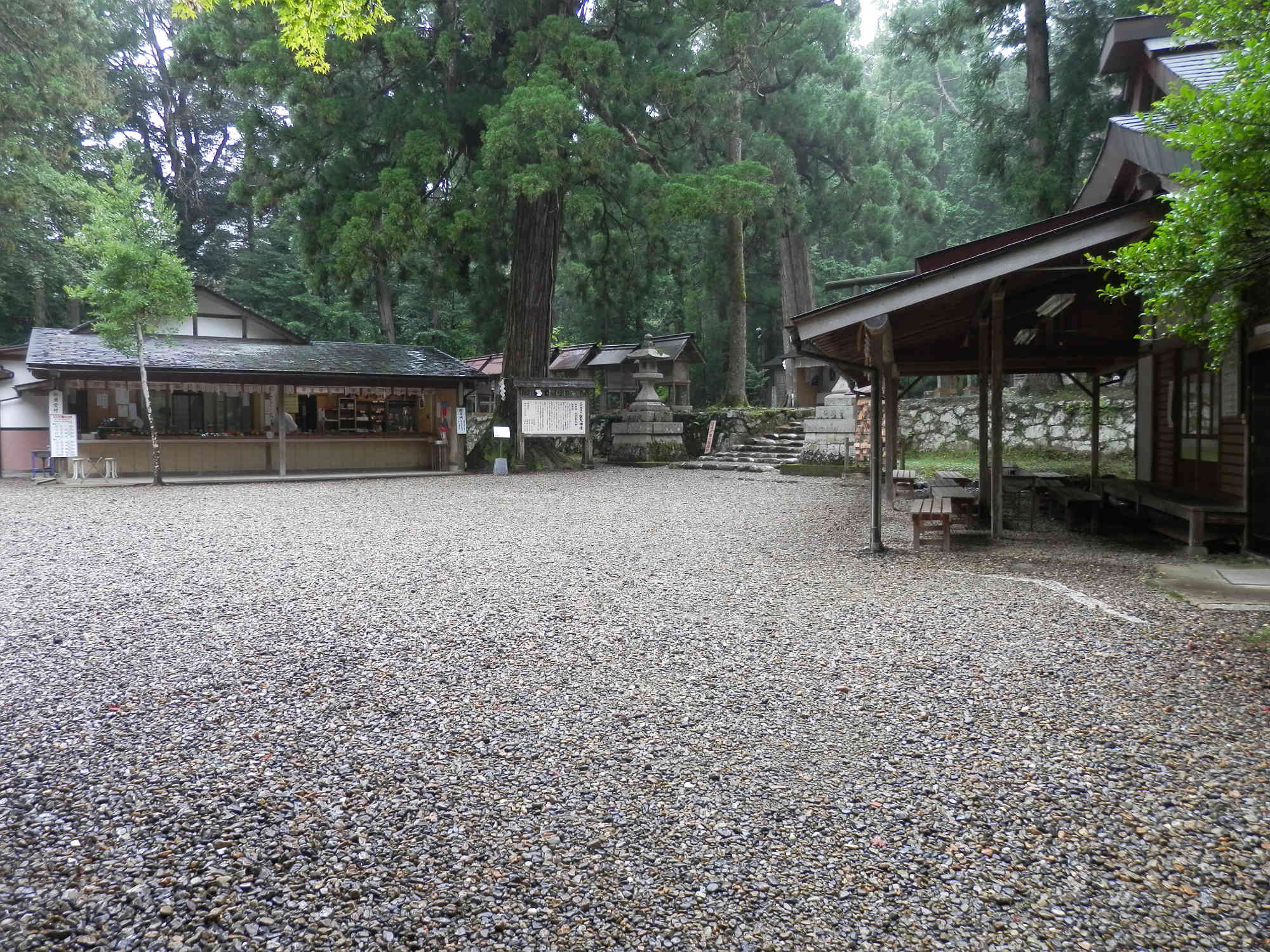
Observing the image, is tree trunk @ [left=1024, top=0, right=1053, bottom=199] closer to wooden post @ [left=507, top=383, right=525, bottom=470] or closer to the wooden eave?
the wooden eave

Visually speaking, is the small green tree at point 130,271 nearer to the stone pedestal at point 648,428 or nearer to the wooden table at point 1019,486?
the stone pedestal at point 648,428

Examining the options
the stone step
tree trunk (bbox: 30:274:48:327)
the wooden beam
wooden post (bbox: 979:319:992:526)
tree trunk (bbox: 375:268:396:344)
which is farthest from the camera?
tree trunk (bbox: 375:268:396:344)

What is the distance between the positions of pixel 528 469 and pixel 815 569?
512 inches

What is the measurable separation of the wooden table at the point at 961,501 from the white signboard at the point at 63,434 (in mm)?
16078

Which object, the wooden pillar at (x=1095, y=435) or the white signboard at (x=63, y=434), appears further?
the white signboard at (x=63, y=434)

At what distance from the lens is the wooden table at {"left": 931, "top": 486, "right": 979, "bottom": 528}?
850cm

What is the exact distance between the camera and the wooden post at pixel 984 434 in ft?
31.5

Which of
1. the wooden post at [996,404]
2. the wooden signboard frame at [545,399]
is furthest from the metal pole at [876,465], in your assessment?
the wooden signboard frame at [545,399]

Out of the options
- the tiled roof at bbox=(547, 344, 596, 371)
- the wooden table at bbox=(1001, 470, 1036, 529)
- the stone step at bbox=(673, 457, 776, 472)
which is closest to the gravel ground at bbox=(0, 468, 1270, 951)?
the wooden table at bbox=(1001, 470, 1036, 529)

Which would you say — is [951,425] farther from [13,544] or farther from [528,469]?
[13,544]

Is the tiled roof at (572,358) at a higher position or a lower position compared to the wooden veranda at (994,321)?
higher

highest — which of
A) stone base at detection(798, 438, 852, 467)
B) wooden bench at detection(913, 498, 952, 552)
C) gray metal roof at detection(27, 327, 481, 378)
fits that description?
gray metal roof at detection(27, 327, 481, 378)

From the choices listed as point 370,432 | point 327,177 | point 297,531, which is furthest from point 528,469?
point 297,531

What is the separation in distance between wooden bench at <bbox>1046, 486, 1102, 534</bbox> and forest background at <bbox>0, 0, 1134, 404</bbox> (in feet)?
31.5
